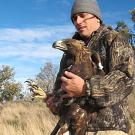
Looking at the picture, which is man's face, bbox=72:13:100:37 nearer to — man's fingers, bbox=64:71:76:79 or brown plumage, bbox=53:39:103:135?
brown plumage, bbox=53:39:103:135

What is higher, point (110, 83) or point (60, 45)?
point (60, 45)

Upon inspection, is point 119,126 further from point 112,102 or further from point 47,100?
point 47,100

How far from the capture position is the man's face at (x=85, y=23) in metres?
4.75

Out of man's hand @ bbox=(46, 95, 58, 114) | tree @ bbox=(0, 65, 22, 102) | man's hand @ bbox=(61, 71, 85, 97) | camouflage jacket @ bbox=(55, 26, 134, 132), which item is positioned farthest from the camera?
tree @ bbox=(0, 65, 22, 102)

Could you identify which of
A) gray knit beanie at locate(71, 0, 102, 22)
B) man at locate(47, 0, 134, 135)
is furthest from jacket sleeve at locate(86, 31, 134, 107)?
gray knit beanie at locate(71, 0, 102, 22)

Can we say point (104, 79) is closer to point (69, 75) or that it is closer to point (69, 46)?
point (69, 75)

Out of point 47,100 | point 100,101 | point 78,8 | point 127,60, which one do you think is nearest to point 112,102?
point 100,101

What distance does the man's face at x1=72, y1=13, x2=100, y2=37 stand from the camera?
4748mm

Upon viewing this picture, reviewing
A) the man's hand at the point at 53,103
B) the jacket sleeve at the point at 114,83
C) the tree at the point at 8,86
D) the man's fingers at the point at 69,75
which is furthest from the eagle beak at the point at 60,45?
the tree at the point at 8,86

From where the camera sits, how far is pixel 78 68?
4.32m

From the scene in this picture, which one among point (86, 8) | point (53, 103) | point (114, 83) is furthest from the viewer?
point (86, 8)

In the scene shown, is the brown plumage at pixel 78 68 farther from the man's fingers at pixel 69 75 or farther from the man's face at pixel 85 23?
the man's face at pixel 85 23

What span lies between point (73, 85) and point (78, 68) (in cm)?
17

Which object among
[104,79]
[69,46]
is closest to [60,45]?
[69,46]
